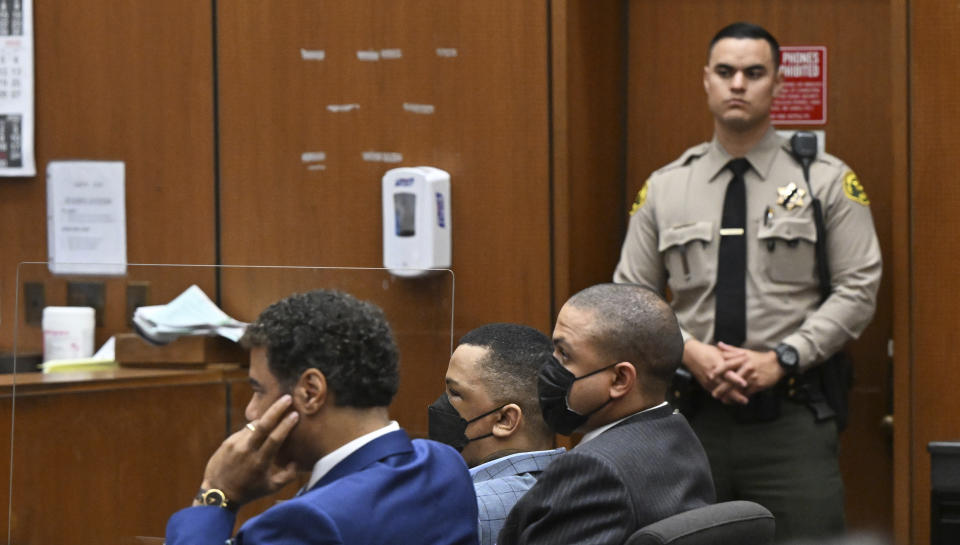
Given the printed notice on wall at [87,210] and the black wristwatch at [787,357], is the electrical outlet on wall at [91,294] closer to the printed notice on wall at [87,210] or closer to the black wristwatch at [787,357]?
the black wristwatch at [787,357]

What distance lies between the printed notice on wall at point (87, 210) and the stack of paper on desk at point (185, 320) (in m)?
1.99

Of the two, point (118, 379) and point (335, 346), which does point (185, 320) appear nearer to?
point (118, 379)

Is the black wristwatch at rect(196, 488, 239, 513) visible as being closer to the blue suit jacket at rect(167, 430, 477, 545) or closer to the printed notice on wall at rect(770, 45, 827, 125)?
the blue suit jacket at rect(167, 430, 477, 545)

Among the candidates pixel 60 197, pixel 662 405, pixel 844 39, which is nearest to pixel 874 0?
pixel 844 39

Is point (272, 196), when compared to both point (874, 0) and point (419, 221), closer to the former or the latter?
point (419, 221)

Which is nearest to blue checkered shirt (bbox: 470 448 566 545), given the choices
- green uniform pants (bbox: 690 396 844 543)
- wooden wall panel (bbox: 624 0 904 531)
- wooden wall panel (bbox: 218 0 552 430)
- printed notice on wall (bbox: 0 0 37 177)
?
green uniform pants (bbox: 690 396 844 543)

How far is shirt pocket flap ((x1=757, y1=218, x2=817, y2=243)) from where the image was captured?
356cm

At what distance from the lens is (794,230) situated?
3.56 m

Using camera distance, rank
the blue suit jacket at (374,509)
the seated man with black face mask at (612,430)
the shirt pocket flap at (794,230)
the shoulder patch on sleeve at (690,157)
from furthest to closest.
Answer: the shoulder patch on sleeve at (690,157), the shirt pocket flap at (794,230), the seated man with black face mask at (612,430), the blue suit jacket at (374,509)

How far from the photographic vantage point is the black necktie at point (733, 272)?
3.58 m

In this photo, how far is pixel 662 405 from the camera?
2.25 meters

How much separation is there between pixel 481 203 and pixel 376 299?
1.86 meters

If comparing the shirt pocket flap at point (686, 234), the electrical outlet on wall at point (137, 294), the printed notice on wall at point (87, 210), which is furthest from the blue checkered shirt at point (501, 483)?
the printed notice on wall at point (87, 210)

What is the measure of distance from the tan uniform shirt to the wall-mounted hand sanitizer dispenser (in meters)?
0.56
